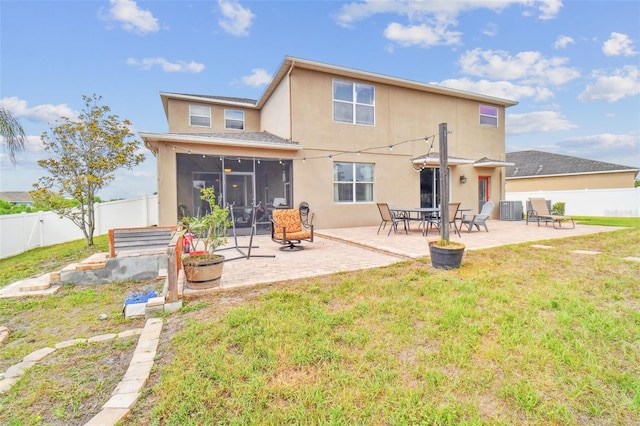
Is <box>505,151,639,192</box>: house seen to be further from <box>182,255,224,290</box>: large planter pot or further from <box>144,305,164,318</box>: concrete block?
<box>144,305,164,318</box>: concrete block

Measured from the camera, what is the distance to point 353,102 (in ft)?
37.5

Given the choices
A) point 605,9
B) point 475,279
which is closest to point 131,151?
point 475,279

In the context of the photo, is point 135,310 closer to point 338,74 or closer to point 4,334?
point 4,334

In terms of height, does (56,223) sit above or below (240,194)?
below

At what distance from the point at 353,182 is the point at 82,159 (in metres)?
9.02

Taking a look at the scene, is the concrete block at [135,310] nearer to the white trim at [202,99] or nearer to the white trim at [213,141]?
the white trim at [213,141]

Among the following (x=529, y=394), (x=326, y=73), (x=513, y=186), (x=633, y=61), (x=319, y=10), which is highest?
(x=319, y=10)

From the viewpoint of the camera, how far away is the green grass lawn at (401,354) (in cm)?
197

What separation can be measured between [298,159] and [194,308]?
24.8 ft

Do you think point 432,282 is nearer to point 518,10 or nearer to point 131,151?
point 131,151

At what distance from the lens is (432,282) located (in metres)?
4.34

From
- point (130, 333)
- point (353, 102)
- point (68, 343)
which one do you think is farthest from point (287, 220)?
point (353, 102)

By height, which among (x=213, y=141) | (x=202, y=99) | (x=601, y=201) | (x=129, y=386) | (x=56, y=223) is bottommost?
(x=129, y=386)

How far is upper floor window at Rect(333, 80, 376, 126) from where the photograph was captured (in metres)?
11.2
